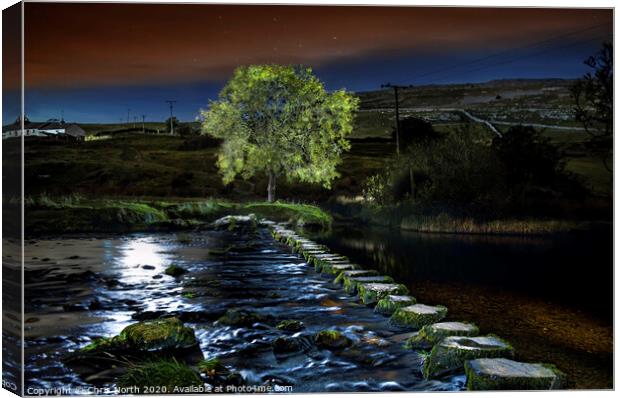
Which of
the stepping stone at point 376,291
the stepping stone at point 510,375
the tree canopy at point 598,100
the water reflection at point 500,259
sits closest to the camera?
the stepping stone at point 510,375

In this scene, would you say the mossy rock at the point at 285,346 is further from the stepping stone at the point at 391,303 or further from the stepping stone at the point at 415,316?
the stepping stone at the point at 391,303

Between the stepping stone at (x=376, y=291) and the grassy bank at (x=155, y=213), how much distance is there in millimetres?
1359

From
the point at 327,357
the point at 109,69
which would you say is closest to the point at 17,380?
the point at 327,357

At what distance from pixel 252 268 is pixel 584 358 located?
419 centimetres

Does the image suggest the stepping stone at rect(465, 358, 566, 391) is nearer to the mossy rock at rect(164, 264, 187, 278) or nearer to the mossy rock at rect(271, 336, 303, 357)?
the mossy rock at rect(271, 336, 303, 357)

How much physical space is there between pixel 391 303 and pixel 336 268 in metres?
1.55

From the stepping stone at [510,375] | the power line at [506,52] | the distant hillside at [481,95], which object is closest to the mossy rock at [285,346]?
the stepping stone at [510,375]

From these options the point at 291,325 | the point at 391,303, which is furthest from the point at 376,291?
the point at 291,325

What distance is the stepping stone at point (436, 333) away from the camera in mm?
6184

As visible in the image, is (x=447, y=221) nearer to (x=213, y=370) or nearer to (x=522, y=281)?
(x=522, y=281)

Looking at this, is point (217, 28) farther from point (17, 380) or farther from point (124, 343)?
point (17, 380)

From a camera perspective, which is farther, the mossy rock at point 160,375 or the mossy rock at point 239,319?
the mossy rock at point 239,319

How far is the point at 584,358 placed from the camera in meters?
6.48

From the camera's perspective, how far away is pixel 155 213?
830 cm
